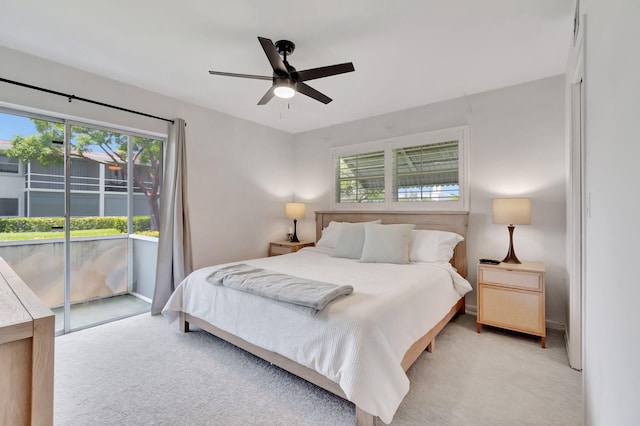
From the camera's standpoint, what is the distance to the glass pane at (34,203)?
2.62 meters

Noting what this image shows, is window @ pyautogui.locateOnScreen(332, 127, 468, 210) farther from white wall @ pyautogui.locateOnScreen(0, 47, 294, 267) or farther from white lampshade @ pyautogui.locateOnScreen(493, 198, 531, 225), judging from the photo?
white wall @ pyautogui.locateOnScreen(0, 47, 294, 267)

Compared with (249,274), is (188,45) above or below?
above

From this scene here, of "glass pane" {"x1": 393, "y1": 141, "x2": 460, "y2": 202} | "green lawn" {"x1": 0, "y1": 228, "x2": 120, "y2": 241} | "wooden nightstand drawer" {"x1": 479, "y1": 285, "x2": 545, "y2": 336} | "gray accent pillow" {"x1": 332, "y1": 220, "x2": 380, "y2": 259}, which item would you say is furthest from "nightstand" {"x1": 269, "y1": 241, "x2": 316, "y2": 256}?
"wooden nightstand drawer" {"x1": 479, "y1": 285, "x2": 545, "y2": 336}

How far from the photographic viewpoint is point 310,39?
234 centimetres

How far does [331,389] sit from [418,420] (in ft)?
1.76

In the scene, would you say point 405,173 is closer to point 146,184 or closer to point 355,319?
point 355,319

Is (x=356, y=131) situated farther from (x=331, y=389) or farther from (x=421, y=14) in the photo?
(x=331, y=389)

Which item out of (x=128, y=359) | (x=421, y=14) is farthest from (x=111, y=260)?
(x=421, y=14)

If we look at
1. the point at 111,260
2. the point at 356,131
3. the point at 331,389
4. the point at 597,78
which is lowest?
the point at 331,389

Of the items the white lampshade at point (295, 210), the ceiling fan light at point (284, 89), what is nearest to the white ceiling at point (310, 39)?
the ceiling fan light at point (284, 89)

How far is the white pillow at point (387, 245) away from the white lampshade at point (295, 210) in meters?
1.59

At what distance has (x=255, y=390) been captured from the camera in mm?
2006

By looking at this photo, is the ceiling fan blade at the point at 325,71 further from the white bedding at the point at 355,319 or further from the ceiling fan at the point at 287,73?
the white bedding at the point at 355,319

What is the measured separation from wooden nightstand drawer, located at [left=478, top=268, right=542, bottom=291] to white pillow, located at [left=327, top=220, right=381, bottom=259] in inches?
50.6
